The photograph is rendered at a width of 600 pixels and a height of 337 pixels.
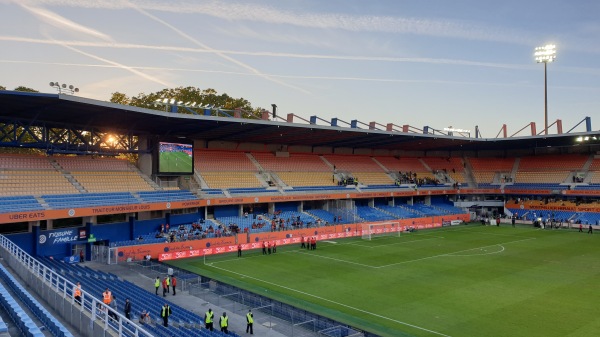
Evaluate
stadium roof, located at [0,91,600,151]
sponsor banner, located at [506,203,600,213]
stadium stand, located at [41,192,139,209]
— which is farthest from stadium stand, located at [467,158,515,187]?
stadium stand, located at [41,192,139,209]

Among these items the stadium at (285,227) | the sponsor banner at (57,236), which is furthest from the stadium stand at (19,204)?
the sponsor banner at (57,236)

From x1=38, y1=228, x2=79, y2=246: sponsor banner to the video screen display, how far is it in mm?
10371

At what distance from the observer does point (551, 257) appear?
37.0 meters

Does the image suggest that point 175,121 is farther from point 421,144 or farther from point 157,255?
point 421,144

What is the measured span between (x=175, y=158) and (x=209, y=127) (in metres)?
4.52

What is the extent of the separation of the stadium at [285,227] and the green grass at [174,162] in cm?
12

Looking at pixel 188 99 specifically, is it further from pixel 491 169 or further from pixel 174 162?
pixel 491 169

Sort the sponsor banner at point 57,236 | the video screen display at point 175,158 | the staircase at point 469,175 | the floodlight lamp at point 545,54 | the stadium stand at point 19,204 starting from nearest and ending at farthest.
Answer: the stadium stand at point 19,204 < the sponsor banner at point 57,236 < the video screen display at point 175,158 < the floodlight lamp at point 545,54 < the staircase at point 469,175

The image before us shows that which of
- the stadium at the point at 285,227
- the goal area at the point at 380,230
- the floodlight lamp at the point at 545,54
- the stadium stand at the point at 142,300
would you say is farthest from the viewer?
the floodlight lamp at the point at 545,54

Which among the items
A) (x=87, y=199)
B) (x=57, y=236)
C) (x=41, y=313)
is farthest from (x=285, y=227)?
(x=41, y=313)

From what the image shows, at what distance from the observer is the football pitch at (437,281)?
836 inches

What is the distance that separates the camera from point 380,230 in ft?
172

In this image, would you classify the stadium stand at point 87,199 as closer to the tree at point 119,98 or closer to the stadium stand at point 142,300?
the stadium stand at point 142,300

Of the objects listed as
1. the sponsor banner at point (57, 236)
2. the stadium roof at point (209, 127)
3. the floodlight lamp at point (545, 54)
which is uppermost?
the floodlight lamp at point (545, 54)
